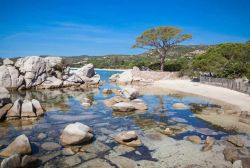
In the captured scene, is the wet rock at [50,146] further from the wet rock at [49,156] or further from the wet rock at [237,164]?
the wet rock at [237,164]

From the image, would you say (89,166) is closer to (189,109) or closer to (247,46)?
(189,109)

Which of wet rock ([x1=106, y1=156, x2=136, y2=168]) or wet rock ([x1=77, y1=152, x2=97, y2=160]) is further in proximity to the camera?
wet rock ([x1=77, y1=152, x2=97, y2=160])

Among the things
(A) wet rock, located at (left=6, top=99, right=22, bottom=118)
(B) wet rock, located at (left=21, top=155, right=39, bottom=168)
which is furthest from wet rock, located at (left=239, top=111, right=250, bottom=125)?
(A) wet rock, located at (left=6, top=99, right=22, bottom=118)

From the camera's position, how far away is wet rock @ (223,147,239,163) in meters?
9.50

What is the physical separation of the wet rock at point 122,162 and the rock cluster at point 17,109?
882 cm

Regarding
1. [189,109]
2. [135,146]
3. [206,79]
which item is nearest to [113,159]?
[135,146]

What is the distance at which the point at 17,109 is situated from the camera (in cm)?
1603

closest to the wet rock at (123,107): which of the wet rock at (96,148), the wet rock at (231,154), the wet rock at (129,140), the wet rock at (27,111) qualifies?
the wet rock at (27,111)

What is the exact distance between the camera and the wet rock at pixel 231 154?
950 cm

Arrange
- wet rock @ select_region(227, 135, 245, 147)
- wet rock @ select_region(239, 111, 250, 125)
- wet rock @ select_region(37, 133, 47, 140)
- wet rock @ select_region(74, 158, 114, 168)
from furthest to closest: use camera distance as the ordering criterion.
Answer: wet rock @ select_region(239, 111, 250, 125) → wet rock @ select_region(37, 133, 47, 140) → wet rock @ select_region(227, 135, 245, 147) → wet rock @ select_region(74, 158, 114, 168)

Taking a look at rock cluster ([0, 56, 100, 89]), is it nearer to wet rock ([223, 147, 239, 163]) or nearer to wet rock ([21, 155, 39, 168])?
wet rock ([21, 155, 39, 168])

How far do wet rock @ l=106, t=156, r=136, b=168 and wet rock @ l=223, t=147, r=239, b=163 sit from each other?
381 cm

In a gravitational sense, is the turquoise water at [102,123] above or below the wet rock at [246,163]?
below

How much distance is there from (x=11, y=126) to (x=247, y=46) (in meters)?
35.9
